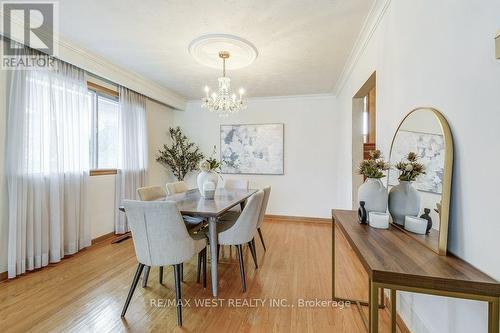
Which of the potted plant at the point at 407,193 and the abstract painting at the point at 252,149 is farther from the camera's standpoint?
the abstract painting at the point at 252,149

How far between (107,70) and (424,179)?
368 cm

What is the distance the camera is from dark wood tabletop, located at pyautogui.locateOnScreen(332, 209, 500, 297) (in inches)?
31.6

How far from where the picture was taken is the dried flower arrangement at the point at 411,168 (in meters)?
1.27

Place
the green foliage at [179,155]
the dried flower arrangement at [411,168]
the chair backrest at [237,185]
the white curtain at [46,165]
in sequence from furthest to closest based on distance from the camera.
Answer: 1. the green foliage at [179,155]
2. the chair backrest at [237,185]
3. the white curtain at [46,165]
4. the dried flower arrangement at [411,168]

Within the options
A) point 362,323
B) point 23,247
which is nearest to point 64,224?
point 23,247

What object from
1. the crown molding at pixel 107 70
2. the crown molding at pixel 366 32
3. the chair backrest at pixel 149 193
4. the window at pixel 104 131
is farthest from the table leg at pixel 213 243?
the crown molding at pixel 107 70

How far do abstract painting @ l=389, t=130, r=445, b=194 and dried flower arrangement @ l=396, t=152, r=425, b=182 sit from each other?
0.02m

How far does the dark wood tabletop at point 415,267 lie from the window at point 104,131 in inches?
141

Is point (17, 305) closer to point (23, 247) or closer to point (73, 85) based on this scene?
point (23, 247)

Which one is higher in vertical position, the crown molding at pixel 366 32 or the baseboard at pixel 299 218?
the crown molding at pixel 366 32

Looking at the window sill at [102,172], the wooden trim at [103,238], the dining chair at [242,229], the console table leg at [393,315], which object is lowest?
the wooden trim at [103,238]
